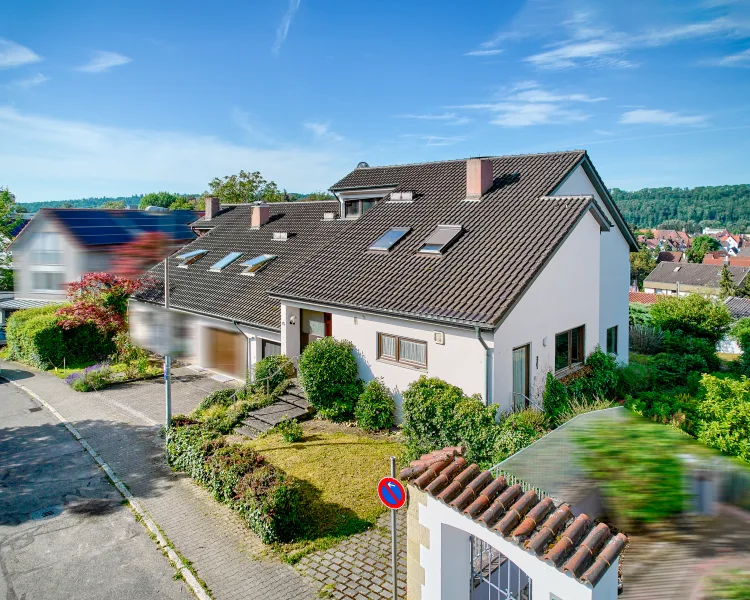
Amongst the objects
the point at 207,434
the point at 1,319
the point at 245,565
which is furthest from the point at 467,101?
the point at 1,319

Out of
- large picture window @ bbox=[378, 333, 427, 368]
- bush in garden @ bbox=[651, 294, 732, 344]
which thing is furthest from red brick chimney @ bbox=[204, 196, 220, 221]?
bush in garden @ bbox=[651, 294, 732, 344]

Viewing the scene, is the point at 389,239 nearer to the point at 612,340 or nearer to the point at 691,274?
the point at 612,340

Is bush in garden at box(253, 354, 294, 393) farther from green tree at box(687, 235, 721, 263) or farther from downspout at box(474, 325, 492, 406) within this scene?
green tree at box(687, 235, 721, 263)

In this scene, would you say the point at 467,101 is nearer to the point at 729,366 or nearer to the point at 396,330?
the point at 396,330

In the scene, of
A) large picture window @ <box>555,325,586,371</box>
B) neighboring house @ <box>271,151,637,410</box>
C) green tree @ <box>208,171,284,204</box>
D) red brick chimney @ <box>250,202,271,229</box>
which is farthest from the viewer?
green tree @ <box>208,171,284,204</box>

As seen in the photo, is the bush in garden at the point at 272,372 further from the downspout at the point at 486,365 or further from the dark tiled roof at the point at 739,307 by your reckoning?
the dark tiled roof at the point at 739,307

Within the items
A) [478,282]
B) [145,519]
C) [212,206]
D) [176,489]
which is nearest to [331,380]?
[176,489]
